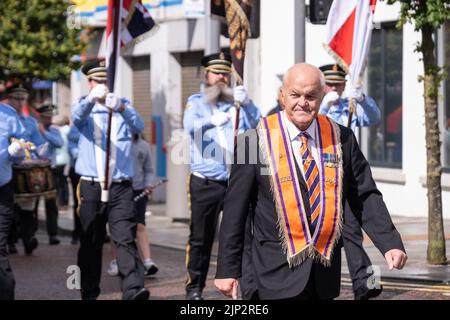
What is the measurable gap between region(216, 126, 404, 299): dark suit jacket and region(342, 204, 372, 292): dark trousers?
3.10 m

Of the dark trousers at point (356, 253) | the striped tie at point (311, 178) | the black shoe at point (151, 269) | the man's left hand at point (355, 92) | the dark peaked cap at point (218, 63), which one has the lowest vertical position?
the black shoe at point (151, 269)

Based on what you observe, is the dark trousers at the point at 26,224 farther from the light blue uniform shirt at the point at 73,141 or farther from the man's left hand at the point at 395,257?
the man's left hand at the point at 395,257

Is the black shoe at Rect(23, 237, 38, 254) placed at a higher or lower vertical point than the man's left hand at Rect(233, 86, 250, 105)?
lower

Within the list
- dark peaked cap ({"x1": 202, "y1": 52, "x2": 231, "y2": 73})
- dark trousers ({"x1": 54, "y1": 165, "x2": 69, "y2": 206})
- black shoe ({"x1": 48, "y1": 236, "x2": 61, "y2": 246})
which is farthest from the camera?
dark trousers ({"x1": 54, "y1": 165, "x2": 69, "y2": 206})

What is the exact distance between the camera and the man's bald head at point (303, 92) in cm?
619

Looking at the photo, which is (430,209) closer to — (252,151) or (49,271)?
(49,271)

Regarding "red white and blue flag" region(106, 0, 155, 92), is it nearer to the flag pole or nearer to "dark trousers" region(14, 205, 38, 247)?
the flag pole

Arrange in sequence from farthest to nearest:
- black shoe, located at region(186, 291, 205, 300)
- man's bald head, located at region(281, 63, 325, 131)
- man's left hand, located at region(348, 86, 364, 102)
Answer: black shoe, located at region(186, 291, 205, 300), man's left hand, located at region(348, 86, 364, 102), man's bald head, located at region(281, 63, 325, 131)

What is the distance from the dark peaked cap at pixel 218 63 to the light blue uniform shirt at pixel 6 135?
1788mm

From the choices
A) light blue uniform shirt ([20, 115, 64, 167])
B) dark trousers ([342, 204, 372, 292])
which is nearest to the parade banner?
dark trousers ([342, 204, 372, 292])

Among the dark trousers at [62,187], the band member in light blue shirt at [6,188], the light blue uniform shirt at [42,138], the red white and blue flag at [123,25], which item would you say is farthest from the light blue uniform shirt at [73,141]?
the dark trousers at [62,187]

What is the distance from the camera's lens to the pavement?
11.7 meters
